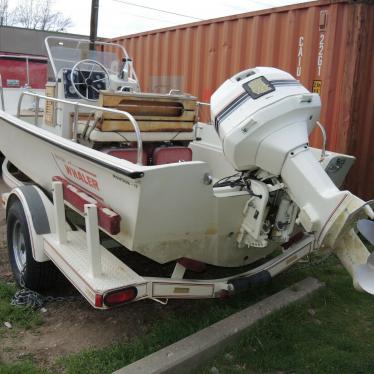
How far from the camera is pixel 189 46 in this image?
24.9ft

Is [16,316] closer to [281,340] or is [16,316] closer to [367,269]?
[281,340]

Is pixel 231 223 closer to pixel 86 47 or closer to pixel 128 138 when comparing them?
pixel 128 138

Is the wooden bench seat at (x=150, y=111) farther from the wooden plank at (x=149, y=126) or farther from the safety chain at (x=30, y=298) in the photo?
the safety chain at (x=30, y=298)

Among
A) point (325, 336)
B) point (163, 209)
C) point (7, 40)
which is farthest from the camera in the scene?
point (7, 40)

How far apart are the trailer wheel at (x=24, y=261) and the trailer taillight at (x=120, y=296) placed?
1184 mm

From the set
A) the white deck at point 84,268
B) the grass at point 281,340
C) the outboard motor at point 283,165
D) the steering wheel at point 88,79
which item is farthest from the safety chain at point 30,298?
the steering wheel at point 88,79

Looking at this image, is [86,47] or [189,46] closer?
[86,47]

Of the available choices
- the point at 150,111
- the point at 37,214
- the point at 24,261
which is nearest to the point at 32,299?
the point at 24,261

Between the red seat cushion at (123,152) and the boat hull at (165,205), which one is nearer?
the boat hull at (165,205)

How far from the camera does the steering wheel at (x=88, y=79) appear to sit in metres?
4.90

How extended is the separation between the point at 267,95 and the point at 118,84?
2.83 m

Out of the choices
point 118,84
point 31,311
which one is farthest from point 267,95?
point 118,84

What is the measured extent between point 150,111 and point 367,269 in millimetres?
2160

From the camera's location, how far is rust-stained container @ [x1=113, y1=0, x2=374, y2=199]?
5277 mm
